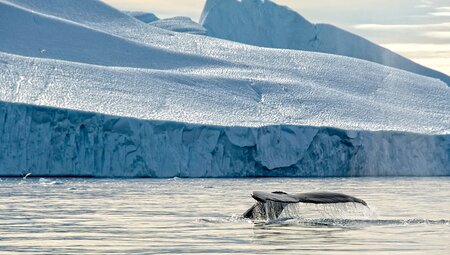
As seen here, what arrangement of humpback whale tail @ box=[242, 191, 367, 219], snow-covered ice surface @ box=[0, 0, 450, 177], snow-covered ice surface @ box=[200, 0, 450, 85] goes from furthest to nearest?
1. snow-covered ice surface @ box=[200, 0, 450, 85]
2. snow-covered ice surface @ box=[0, 0, 450, 177]
3. humpback whale tail @ box=[242, 191, 367, 219]

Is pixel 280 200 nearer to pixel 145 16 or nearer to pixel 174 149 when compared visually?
pixel 174 149

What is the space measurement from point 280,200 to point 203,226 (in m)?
1.23

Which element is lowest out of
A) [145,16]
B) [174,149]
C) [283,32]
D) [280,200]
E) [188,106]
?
[280,200]

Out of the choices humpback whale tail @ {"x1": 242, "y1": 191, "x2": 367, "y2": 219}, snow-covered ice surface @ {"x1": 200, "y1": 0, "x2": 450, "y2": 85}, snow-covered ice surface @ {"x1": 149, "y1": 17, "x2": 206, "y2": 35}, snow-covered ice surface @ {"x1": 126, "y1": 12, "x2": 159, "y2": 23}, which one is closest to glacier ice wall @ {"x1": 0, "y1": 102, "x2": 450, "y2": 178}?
humpback whale tail @ {"x1": 242, "y1": 191, "x2": 367, "y2": 219}

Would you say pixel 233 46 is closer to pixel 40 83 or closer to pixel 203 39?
pixel 203 39

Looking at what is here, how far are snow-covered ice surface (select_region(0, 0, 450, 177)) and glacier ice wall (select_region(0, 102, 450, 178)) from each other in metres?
0.04

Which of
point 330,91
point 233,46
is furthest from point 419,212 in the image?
point 233,46

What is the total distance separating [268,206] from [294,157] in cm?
2424

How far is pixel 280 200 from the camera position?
15.0 metres

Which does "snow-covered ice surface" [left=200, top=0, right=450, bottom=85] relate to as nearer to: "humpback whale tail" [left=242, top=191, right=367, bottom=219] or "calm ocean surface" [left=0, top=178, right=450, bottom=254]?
"calm ocean surface" [left=0, top=178, right=450, bottom=254]

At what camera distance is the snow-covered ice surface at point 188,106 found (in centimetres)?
3684

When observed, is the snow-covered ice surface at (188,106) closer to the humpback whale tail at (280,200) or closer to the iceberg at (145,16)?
the iceberg at (145,16)

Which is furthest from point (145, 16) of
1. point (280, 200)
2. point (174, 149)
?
point (280, 200)

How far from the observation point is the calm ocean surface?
1219 cm
